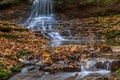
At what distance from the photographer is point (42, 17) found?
20.9m

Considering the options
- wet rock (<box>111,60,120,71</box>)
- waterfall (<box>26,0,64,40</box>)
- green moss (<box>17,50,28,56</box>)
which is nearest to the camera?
wet rock (<box>111,60,120,71</box>)

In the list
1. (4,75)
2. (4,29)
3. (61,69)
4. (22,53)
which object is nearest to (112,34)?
(4,29)

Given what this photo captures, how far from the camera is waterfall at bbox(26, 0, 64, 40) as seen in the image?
1756cm

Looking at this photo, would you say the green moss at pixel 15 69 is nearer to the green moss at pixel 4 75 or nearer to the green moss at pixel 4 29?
the green moss at pixel 4 75

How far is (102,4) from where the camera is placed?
19.4m

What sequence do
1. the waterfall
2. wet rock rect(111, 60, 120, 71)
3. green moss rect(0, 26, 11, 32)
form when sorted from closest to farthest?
wet rock rect(111, 60, 120, 71) → green moss rect(0, 26, 11, 32) → the waterfall

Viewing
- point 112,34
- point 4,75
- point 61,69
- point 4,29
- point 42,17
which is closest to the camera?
point 4,75

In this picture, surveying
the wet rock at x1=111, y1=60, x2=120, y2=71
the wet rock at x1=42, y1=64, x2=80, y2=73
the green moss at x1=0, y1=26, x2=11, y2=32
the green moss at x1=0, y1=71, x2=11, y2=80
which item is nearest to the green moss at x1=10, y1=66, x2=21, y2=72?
the green moss at x1=0, y1=71, x2=11, y2=80

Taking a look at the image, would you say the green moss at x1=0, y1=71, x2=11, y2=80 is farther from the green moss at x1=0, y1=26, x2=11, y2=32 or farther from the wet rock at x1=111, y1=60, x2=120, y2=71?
the green moss at x1=0, y1=26, x2=11, y2=32

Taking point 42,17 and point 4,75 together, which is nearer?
point 4,75

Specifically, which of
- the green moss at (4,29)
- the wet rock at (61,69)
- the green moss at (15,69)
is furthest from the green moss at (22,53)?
the green moss at (4,29)

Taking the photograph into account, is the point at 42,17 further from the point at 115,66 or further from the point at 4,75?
the point at 4,75

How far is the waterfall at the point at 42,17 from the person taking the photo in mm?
17562

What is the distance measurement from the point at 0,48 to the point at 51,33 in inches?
248
